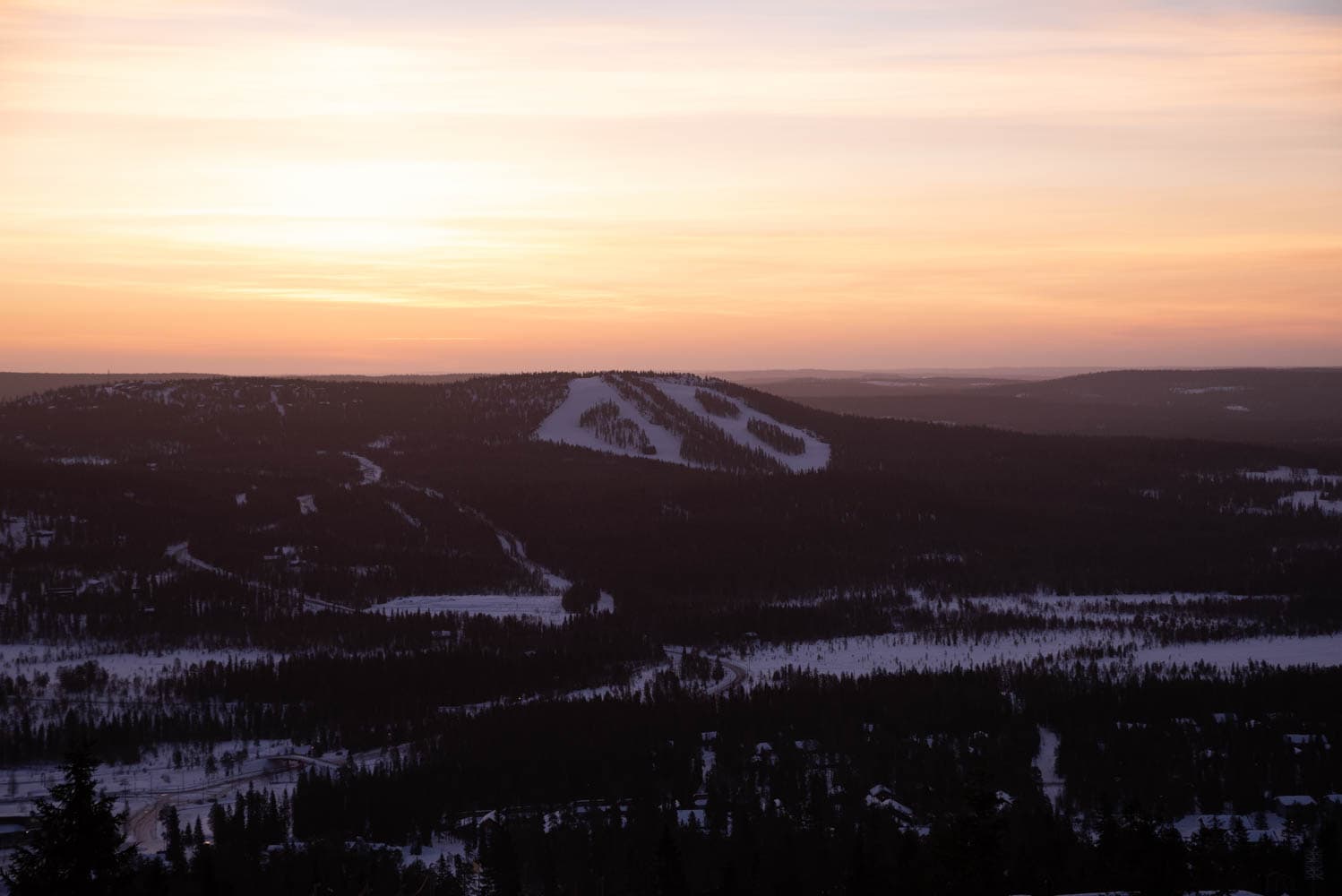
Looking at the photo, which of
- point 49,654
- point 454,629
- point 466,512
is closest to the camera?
point 49,654

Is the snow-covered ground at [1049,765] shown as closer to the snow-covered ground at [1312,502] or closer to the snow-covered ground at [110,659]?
the snow-covered ground at [110,659]

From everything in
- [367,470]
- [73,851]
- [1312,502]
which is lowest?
[1312,502]

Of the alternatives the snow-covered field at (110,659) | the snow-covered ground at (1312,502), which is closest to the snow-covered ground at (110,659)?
the snow-covered field at (110,659)

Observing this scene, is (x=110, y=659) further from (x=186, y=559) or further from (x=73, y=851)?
(x=73, y=851)

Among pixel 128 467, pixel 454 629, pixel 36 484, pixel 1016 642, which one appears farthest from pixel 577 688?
pixel 128 467

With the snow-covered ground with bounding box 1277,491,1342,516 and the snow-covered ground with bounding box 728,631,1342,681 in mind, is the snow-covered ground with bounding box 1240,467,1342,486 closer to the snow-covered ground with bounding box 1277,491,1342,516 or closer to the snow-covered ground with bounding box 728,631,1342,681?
the snow-covered ground with bounding box 1277,491,1342,516

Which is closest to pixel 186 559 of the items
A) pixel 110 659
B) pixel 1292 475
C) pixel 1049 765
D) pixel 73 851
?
pixel 110 659

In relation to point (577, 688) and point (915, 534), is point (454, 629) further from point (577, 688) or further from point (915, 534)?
point (915, 534)

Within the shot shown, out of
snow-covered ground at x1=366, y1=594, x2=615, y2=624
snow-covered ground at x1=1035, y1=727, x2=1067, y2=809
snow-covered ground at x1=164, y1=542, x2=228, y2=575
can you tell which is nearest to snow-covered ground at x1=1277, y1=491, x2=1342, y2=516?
snow-covered ground at x1=366, y1=594, x2=615, y2=624

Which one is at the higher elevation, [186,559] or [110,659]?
[186,559]
